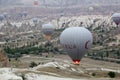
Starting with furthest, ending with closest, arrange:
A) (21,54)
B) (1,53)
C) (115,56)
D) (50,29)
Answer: (50,29), (21,54), (115,56), (1,53)

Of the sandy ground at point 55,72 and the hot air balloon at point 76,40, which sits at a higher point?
the hot air balloon at point 76,40

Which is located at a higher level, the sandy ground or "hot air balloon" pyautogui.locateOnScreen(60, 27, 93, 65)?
"hot air balloon" pyautogui.locateOnScreen(60, 27, 93, 65)

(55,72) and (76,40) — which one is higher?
(76,40)

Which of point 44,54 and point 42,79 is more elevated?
point 42,79

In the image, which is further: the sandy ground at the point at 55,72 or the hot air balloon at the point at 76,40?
the hot air balloon at the point at 76,40

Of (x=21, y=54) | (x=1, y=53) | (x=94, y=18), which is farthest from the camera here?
(x=94, y=18)

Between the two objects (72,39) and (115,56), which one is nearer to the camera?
(72,39)

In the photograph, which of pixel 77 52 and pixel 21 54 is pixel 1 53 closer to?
pixel 77 52

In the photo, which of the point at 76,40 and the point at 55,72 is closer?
the point at 55,72

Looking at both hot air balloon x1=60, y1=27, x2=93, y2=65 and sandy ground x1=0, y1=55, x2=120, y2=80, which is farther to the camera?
hot air balloon x1=60, y1=27, x2=93, y2=65

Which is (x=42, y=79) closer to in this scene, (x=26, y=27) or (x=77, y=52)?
(x=77, y=52)

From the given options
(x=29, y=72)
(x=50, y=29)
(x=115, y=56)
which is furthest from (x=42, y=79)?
(x=50, y=29)
